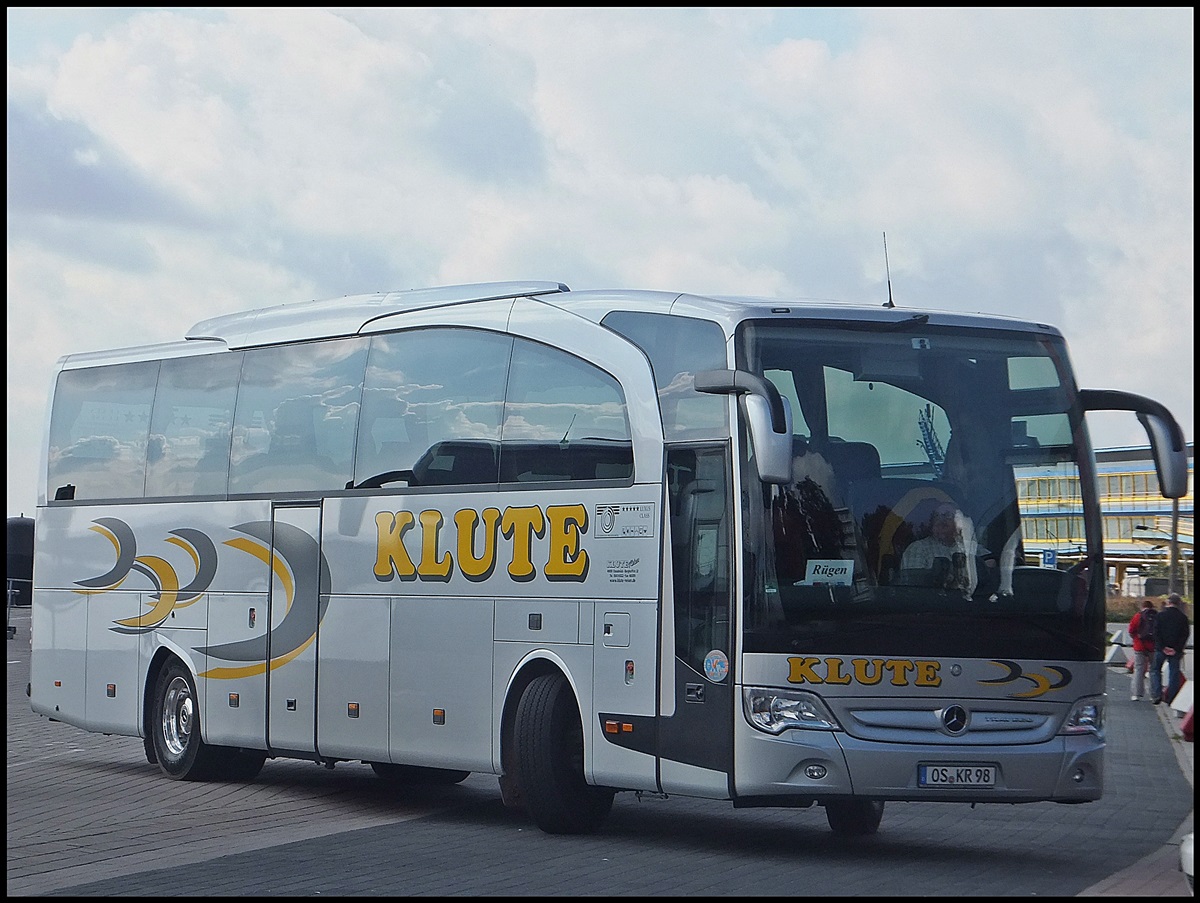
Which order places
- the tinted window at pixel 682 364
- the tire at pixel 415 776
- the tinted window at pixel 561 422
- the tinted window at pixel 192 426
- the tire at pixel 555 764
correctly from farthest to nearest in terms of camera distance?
the tire at pixel 415 776 < the tinted window at pixel 192 426 < the tire at pixel 555 764 < the tinted window at pixel 561 422 < the tinted window at pixel 682 364

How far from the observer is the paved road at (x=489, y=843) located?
35.3 feet

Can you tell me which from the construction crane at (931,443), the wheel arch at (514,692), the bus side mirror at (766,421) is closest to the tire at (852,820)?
the wheel arch at (514,692)

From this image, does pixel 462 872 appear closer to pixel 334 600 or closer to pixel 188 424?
pixel 334 600

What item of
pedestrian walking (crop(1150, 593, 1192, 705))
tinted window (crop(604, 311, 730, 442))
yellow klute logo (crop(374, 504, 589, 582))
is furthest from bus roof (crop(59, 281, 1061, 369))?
pedestrian walking (crop(1150, 593, 1192, 705))

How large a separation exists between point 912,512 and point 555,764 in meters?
3.20

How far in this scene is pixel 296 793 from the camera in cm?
1683

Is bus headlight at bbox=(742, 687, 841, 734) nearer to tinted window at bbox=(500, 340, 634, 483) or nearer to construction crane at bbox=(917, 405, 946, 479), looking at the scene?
construction crane at bbox=(917, 405, 946, 479)

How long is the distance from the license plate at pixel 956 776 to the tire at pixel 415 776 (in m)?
6.62

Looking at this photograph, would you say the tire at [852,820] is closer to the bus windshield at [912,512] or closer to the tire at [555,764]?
the tire at [555,764]

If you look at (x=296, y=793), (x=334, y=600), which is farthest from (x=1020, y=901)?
(x=296, y=793)

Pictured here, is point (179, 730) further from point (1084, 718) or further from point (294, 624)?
point (1084, 718)

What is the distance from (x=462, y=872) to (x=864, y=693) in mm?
2666

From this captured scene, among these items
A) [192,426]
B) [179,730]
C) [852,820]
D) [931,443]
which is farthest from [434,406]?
[179,730]

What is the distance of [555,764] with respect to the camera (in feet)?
43.9
